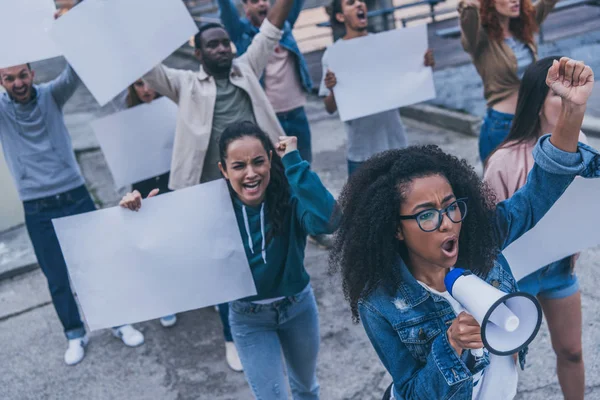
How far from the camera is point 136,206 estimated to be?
9.35 feet

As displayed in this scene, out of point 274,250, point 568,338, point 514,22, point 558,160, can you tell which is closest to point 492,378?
point 558,160

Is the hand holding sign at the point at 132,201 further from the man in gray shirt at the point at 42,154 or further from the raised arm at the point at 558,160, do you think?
the man in gray shirt at the point at 42,154

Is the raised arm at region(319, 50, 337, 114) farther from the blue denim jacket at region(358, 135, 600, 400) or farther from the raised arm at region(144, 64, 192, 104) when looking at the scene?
the blue denim jacket at region(358, 135, 600, 400)

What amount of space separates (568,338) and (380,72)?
2.39 meters

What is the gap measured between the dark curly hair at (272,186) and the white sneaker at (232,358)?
148cm

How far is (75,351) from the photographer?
4.45m

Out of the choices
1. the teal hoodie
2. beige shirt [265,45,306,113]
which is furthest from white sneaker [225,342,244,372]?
beige shirt [265,45,306,113]

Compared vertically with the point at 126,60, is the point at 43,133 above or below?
below

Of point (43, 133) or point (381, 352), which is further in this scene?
point (43, 133)

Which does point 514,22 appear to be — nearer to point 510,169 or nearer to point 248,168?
point 510,169

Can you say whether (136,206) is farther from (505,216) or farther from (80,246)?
(505,216)

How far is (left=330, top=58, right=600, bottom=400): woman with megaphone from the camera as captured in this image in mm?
1978

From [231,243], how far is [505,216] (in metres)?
1.14

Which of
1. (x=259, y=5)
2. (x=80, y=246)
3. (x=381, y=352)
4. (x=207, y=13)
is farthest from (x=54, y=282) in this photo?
(x=207, y=13)
